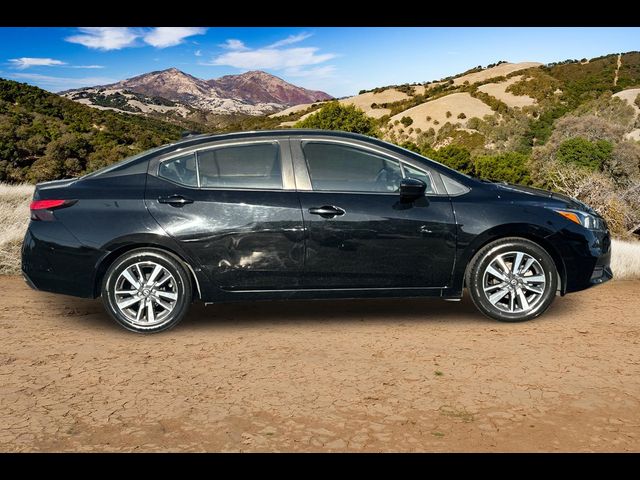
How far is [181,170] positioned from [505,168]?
34394mm

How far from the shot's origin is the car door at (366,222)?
5.71 metres

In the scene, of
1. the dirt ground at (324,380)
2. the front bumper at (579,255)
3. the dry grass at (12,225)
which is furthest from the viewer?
the dry grass at (12,225)

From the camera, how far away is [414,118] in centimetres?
8400

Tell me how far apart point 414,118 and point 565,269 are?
263ft

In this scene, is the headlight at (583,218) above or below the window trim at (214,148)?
below

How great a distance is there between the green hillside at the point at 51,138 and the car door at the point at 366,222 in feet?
83.9

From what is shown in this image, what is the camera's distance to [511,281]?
5965mm

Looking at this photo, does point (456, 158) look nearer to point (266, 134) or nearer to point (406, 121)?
point (266, 134)

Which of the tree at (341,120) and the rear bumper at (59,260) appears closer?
the rear bumper at (59,260)

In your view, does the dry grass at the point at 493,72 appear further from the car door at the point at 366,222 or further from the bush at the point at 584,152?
the car door at the point at 366,222

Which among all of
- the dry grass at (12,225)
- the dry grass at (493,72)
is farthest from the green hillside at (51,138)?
the dry grass at (493,72)

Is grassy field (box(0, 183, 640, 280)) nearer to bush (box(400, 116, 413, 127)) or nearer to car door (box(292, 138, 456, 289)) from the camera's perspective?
car door (box(292, 138, 456, 289))
